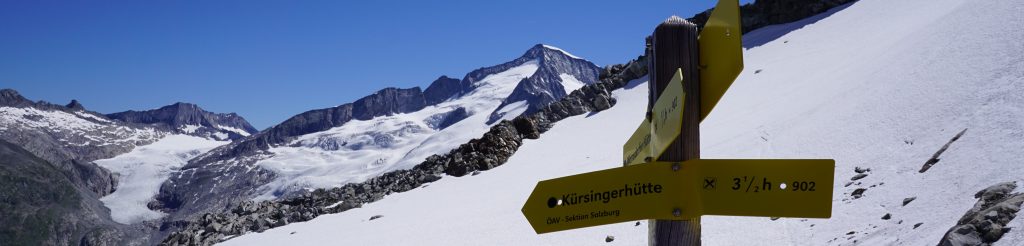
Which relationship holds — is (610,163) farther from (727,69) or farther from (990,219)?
(727,69)

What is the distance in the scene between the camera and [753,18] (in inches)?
2047

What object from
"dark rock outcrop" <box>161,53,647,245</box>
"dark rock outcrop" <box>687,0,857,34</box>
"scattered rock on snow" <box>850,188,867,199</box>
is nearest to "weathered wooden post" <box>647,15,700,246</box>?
"scattered rock on snow" <box>850,188,867,199</box>

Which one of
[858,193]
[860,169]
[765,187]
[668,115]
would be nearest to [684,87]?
[668,115]

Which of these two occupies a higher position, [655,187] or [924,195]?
[655,187]

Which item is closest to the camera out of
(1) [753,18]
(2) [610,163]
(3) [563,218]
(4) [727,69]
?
(4) [727,69]

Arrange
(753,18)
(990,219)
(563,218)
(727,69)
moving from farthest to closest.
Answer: (753,18) → (990,219) → (563,218) → (727,69)

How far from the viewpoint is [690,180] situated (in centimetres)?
406

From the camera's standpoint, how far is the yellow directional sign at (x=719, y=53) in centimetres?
379

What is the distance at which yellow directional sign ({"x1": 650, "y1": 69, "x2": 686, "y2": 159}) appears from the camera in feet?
12.4

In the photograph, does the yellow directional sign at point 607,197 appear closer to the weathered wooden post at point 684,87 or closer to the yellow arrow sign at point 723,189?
the yellow arrow sign at point 723,189

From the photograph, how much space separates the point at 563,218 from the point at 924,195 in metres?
8.70

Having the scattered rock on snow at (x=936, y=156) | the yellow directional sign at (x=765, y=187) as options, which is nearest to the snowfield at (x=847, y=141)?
the scattered rock on snow at (x=936, y=156)

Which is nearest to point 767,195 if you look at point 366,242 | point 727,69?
point 727,69

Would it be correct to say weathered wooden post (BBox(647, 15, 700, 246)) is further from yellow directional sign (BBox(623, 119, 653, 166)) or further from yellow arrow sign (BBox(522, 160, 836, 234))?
yellow directional sign (BBox(623, 119, 653, 166))
